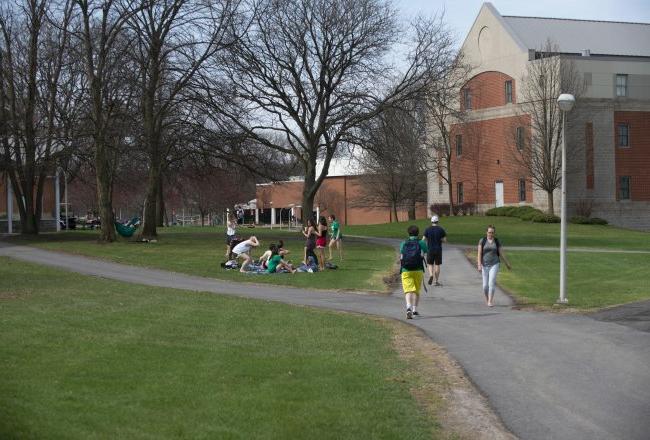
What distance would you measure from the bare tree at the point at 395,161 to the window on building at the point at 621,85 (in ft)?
51.2

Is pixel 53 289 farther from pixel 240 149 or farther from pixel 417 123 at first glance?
pixel 417 123

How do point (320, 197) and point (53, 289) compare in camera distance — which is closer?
point (53, 289)

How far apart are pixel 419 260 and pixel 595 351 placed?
4.59 meters

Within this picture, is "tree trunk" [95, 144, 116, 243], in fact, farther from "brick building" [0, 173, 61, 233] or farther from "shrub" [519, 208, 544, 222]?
"shrub" [519, 208, 544, 222]

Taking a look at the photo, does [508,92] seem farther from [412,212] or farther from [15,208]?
[15,208]

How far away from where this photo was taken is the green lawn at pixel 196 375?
23.0ft

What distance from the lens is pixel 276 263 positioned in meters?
25.8

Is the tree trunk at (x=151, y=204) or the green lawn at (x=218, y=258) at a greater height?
the tree trunk at (x=151, y=204)

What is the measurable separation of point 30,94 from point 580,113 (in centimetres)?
3990

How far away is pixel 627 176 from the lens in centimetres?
6356

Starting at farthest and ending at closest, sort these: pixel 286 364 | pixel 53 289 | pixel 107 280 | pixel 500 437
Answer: pixel 107 280, pixel 53 289, pixel 286 364, pixel 500 437

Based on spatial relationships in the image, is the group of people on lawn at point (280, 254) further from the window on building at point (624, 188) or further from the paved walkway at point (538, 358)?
the window on building at point (624, 188)

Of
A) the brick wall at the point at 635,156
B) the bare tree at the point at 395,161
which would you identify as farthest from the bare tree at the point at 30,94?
the brick wall at the point at 635,156

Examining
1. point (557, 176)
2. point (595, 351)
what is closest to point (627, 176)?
point (557, 176)
